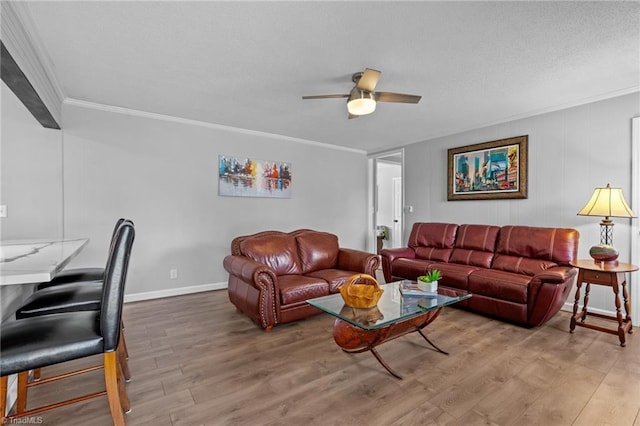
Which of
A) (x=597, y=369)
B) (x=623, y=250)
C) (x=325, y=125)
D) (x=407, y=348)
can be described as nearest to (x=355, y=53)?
(x=325, y=125)

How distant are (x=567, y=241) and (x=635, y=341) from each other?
3.39 ft

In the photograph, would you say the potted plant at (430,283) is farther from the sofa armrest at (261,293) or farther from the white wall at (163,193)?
the white wall at (163,193)

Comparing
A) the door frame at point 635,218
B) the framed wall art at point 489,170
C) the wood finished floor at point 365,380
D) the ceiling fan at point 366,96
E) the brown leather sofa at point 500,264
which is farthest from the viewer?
the framed wall art at point 489,170

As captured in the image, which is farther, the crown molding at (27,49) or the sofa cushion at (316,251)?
the sofa cushion at (316,251)

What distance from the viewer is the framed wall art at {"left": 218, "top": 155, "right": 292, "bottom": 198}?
456cm

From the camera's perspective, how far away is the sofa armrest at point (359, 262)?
3.63m

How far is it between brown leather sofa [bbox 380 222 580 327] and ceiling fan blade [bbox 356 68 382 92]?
7.59ft

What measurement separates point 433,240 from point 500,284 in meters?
1.41

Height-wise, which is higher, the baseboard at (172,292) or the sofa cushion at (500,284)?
the sofa cushion at (500,284)

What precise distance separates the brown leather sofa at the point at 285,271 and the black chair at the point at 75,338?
144 centimetres

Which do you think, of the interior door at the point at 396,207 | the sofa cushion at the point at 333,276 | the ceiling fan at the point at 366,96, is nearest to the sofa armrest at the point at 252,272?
the sofa cushion at the point at 333,276

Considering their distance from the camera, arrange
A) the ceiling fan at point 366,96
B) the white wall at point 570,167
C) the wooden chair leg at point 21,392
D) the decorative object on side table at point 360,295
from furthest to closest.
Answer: the white wall at point 570,167 → the ceiling fan at point 366,96 → the decorative object on side table at point 360,295 → the wooden chair leg at point 21,392

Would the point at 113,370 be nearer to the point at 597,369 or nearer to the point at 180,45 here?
the point at 180,45

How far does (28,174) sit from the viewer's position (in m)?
3.21
